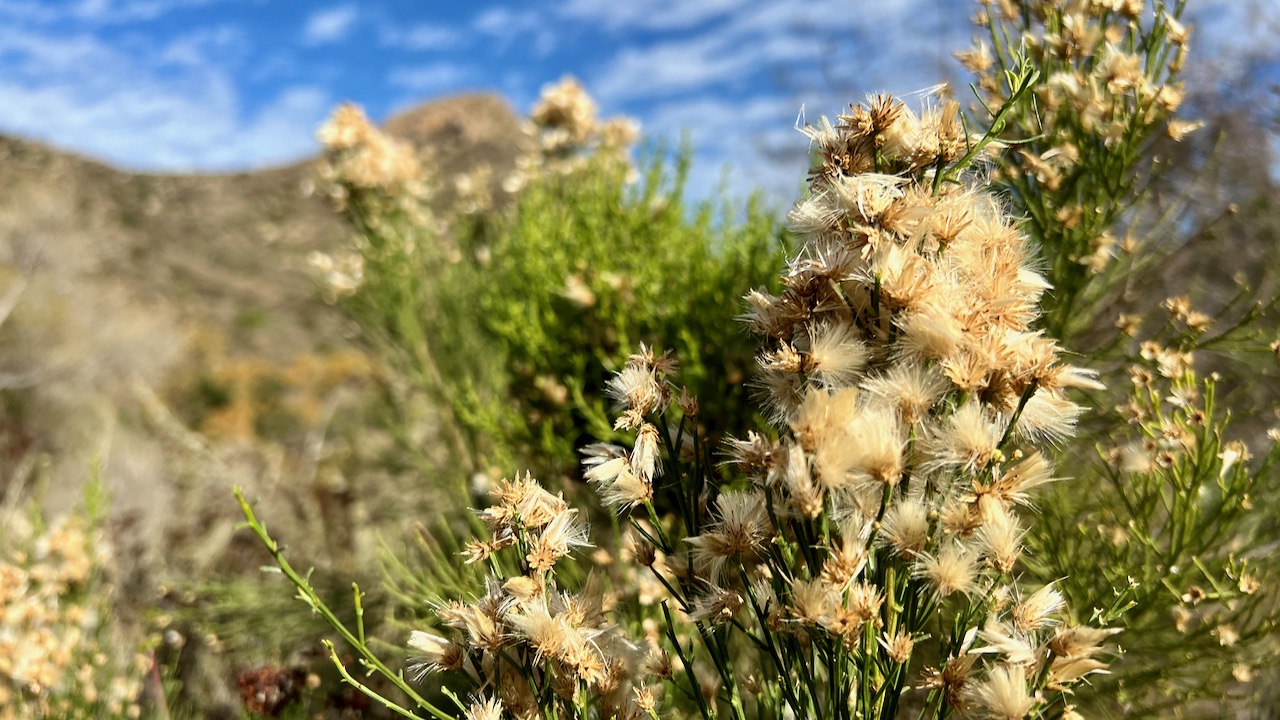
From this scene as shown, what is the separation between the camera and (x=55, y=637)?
212 centimetres

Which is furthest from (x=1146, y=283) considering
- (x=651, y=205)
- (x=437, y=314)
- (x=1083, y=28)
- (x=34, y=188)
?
(x=34, y=188)

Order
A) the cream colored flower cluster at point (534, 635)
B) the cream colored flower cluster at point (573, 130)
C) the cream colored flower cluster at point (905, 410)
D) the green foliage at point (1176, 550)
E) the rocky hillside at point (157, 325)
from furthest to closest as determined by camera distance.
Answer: the rocky hillside at point (157, 325)
the cream colored flower cluster at point (573, 130)
the green foliage at point (1176, 550)
the cream colored flower cluster at point (534, 635)
the cream colored flower cluster at point (905, 410)

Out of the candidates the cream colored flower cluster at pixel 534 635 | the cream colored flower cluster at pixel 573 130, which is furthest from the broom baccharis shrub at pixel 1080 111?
the cream colored flower cluster at pixel 573 130

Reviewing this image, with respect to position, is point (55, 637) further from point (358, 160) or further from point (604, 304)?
point (358, 160)

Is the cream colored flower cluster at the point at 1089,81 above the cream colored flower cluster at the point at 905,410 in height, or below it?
above

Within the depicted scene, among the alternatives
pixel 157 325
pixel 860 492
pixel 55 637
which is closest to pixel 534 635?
pixel 860 492

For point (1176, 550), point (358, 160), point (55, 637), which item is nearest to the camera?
point (1176, 550)

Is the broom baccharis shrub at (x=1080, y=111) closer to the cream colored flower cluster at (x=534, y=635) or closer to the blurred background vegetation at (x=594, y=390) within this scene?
the blurred background vegetation at (x=594, y=390)

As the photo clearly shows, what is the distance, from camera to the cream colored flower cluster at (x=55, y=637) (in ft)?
6.32

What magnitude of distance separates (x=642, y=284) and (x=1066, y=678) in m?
1.87

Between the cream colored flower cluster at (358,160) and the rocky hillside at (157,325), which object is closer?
the cream colored flower cluster at (358,160)

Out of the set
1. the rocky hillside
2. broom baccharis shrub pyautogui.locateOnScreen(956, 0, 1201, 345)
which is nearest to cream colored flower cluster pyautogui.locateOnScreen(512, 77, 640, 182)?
the rocky hillside

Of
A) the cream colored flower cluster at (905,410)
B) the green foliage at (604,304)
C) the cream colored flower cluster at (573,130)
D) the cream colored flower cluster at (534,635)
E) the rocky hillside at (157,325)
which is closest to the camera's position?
the cream colored flower cluster at (905,410)

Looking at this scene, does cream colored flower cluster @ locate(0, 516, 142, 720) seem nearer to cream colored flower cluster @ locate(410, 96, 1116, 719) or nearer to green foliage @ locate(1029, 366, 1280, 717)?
cream colored flower cluster @ locate(410, 96, 1116, 719)
